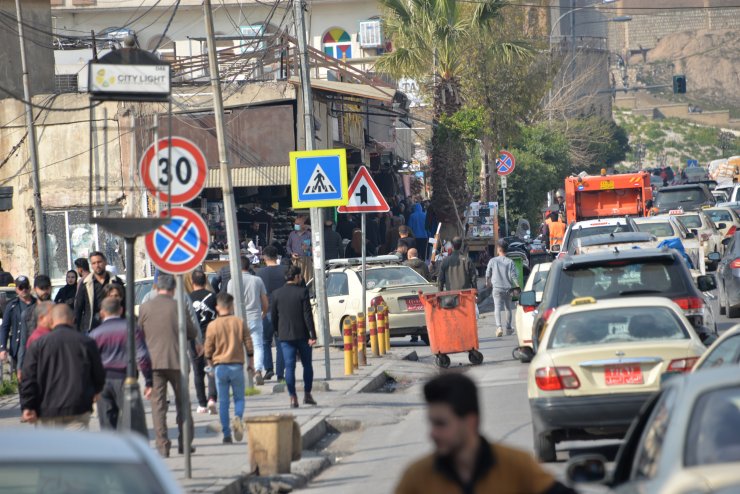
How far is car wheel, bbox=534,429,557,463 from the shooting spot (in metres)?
11.0

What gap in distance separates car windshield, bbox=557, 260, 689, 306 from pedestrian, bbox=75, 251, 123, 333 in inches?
241

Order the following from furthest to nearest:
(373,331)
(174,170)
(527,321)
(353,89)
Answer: (353,89) → (373,331) → (527,321) → (174,170)

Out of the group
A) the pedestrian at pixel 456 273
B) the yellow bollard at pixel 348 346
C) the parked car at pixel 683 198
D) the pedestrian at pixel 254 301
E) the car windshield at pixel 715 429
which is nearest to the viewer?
the car windshield at pixel 715 429

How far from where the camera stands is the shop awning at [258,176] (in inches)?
1218

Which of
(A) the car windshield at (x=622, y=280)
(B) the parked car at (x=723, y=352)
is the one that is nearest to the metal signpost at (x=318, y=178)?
(A) the car windshield at (x=622, y=280)

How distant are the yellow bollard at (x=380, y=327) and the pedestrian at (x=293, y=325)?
5992mm

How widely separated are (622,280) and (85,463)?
33.3ft

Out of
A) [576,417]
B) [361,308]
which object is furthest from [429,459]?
[361,308]

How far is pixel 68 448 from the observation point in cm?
498

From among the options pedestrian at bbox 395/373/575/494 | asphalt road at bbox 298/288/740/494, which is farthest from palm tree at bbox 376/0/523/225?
pedestrian at bbox 395/373/575/494

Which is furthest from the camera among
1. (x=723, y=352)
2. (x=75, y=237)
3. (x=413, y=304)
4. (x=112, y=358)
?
(x=75, y=237)

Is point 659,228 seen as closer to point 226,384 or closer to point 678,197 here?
point 678,197

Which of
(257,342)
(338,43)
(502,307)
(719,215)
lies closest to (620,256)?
(257,342)

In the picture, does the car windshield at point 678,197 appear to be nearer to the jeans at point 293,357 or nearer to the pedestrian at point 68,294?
the pedestrian at point 68,294
